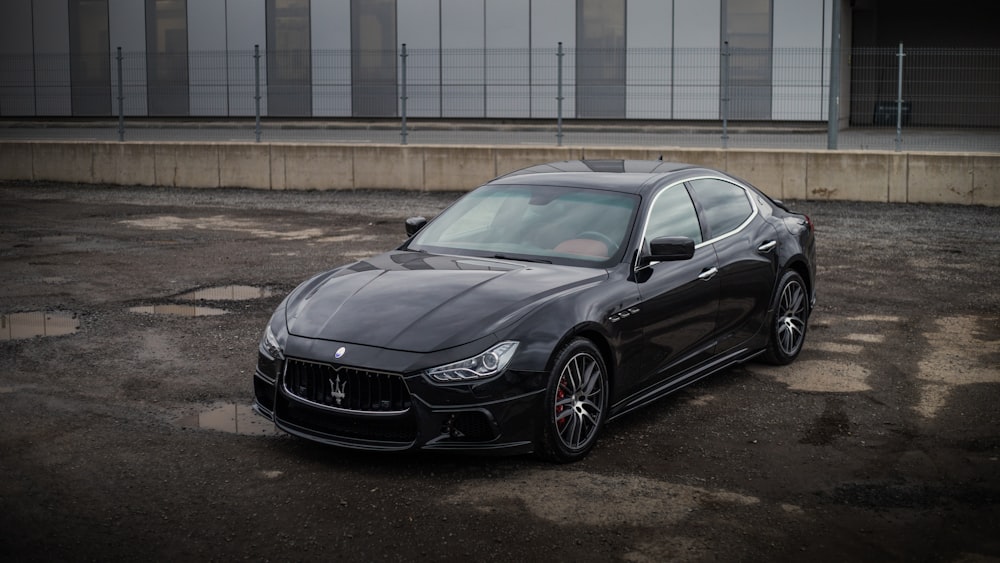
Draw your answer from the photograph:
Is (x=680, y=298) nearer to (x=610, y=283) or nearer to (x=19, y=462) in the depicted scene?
(x=610, y=283)

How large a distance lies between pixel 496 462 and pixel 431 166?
14.3 m

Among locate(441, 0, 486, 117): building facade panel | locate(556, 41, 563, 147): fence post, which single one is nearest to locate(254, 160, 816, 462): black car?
locate(556, 41, 563, 147): fence post

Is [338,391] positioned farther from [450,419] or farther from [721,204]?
[721,204]

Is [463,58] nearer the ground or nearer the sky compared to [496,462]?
nearer the sky

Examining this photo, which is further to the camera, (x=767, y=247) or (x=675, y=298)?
(x=767, y=247)

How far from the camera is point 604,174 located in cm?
740

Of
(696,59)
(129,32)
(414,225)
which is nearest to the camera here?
(414,225)

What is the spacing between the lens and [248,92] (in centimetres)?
2952

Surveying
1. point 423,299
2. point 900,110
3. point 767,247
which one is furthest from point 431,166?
point 423,299

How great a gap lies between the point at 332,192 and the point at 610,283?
14184mm

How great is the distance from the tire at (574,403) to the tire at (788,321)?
2.29 meters

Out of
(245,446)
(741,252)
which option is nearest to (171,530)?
(245,446)

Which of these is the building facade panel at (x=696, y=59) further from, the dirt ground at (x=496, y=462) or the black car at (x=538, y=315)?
the black car at (x=538, y=315)

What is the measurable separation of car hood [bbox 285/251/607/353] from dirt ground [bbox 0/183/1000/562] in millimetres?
653
